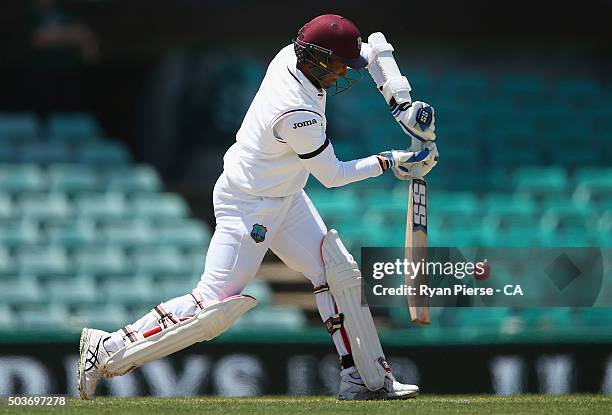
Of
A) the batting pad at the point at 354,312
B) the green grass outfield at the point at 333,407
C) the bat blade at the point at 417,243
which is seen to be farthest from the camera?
the bat blade at the point at 417,243

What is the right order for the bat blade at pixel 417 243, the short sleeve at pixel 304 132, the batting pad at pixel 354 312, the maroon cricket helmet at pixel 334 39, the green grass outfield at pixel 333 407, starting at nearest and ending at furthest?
the green grass outfield at pixel 333 407
the short sleeve at pixel 304 132
the maroon cricket helmet at pixel 334 39
the batting pad at pixel 354 312
the bat blade at pixel 417 243

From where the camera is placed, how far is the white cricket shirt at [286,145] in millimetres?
4516

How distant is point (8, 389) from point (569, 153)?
5.32 meters

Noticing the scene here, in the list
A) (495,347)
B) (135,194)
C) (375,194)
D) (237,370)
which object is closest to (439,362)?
(495,347)

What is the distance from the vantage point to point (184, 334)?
457 centimetres

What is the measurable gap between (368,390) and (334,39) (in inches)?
55.3

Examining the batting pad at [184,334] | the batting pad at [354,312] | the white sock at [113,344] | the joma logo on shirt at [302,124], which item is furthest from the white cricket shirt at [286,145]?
the white sock at [113,344]

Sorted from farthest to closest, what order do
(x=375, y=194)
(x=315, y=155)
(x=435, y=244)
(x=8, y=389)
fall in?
(x=375, y=194) < (x=435, y=244) < (x=8, y=389) < (x=315, y=155)

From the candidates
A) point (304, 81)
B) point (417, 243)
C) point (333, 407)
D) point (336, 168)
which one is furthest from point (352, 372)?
point (304, 81)

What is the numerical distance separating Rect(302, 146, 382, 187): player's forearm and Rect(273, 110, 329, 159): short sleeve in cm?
3

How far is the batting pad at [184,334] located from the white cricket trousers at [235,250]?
41 millimetres

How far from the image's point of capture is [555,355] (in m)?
6.04

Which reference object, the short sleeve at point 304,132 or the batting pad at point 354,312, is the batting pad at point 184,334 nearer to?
the batting pad at point 354,312

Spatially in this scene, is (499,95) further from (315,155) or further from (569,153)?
(315,155)
